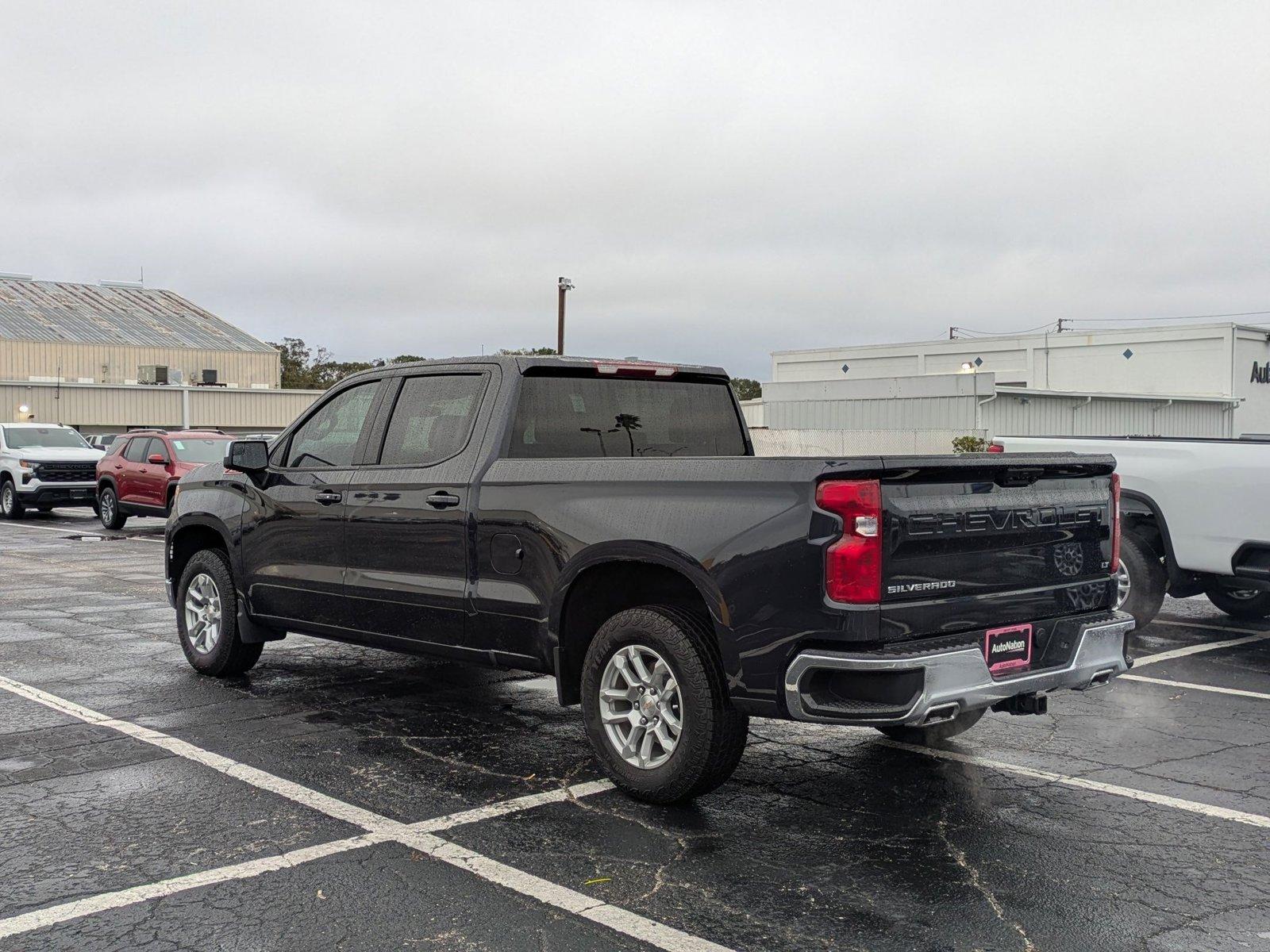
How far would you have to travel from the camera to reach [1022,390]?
1602 inches

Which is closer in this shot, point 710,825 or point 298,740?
point 710,825

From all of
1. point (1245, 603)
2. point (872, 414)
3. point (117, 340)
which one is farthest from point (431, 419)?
point (117, 340)

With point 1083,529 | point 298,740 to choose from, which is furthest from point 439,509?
point 1083,529

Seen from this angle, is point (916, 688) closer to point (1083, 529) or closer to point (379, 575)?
point (1083, 529)

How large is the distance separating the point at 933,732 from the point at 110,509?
1927 cm

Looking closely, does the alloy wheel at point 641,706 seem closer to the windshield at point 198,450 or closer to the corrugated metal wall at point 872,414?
the windshield at point 198,450

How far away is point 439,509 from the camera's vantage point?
634 centimetres

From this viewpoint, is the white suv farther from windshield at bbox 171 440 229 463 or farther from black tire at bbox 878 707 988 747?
black tire at bbox 878 707 988 747

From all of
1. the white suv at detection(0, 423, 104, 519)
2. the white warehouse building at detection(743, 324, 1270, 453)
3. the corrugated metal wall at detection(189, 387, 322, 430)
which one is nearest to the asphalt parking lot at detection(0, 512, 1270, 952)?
the white suv at detection(0, 423, 104, 519)

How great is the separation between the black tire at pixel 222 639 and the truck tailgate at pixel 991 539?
4.67 meters

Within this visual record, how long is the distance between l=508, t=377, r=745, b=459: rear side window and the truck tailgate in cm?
175

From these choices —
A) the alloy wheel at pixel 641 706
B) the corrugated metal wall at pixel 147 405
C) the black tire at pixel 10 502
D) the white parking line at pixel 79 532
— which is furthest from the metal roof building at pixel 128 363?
the alloy wheel at pixel 641 706

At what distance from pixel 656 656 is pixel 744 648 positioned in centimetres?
54

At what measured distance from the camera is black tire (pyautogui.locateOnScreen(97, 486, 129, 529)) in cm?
2228
